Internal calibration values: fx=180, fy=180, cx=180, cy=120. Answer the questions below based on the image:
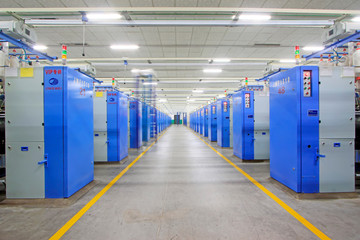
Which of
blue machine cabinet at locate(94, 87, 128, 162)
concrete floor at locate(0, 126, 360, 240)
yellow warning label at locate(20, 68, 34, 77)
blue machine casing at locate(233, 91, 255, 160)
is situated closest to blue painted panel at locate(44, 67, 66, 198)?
yellow warning label at locate(20, 68, 34, 77)

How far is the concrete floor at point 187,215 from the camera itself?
8.16 ft

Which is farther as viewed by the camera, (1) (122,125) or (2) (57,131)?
(1) (122,125)

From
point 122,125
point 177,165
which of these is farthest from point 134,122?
point 177,165

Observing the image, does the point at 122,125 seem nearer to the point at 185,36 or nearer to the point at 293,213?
the point at 185,36

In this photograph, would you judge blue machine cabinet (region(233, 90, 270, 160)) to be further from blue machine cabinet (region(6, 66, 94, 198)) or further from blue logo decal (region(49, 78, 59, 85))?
blue logo decal (region(49, 78, 59, 85))

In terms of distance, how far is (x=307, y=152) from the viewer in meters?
3.58

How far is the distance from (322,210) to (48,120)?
5189mm

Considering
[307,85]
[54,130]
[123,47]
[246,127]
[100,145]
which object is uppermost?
[123,47]

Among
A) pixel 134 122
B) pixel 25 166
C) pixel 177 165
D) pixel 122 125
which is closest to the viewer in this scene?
pixel 25 166

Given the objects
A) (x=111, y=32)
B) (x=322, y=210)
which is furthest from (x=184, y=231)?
(x=111, y=32)

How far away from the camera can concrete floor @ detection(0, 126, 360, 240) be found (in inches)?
98.0

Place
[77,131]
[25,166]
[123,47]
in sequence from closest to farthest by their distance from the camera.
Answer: [25,166], [77,131], [123,47]

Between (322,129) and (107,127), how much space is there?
6140 millimetres

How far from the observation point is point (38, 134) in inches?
135
